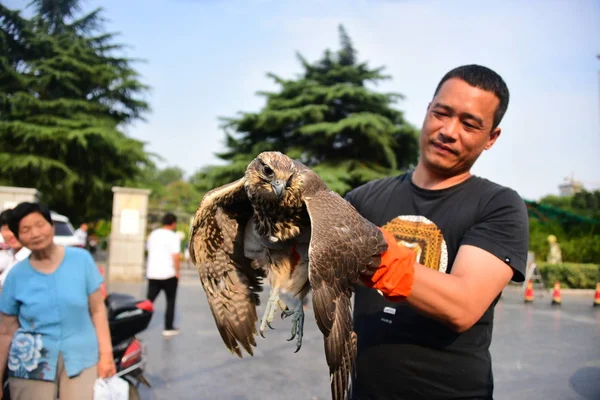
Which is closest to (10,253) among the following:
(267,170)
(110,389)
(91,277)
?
(91,277)

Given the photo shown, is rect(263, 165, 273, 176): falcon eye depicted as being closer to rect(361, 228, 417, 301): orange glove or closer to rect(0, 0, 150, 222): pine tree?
rect(361, 228, 417, 301): orange glove

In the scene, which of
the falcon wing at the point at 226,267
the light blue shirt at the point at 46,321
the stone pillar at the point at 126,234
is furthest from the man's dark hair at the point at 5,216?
the stone pillar at the point at 126,234

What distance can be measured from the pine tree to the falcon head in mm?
24775

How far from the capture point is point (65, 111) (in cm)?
2533

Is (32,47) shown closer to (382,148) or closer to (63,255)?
(382,148)

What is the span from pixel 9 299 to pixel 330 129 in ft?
59.5

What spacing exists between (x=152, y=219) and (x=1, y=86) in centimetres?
2234

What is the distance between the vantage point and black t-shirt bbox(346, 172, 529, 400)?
2002 millimetres

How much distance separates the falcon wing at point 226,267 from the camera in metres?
2.22

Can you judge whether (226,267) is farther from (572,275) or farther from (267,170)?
(572,275)

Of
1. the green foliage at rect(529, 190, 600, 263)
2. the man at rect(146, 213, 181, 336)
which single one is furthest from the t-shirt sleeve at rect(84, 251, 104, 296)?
the green foliage at rect(529, 190, 600, 263)

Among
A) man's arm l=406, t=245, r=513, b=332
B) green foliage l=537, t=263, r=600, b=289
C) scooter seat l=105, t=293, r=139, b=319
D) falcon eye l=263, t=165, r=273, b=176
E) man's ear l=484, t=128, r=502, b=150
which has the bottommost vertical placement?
green foliage l=537, t=263, r=600, b=289

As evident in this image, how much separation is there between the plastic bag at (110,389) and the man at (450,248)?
216 cm

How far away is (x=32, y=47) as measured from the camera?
86.9 ft
